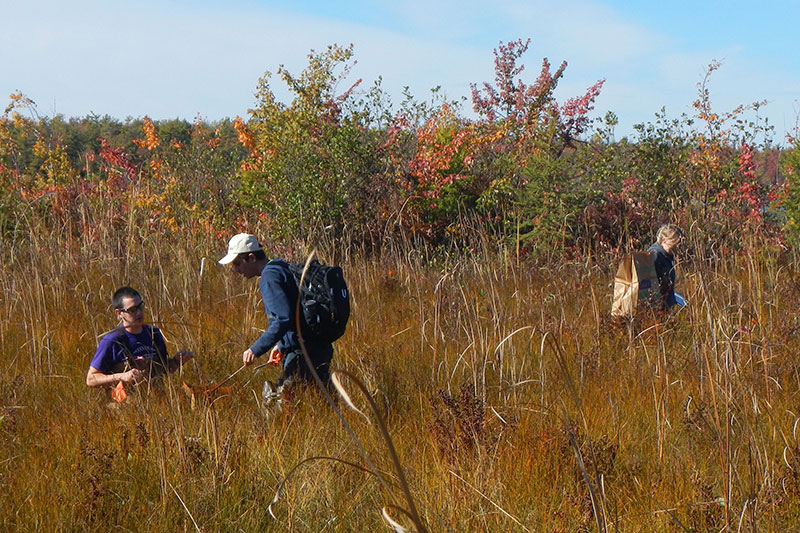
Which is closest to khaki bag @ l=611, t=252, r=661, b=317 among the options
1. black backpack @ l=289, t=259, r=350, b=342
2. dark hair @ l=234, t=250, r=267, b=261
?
black backpack @ l=289, t=259, r=350, b=342

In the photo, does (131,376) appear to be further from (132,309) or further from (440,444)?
(440,444)

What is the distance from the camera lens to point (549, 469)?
322 centimetres

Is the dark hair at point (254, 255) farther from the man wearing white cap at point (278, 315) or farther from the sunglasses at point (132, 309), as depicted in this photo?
the sunglasses at point (132, 309)

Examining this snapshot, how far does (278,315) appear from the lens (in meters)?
4.05

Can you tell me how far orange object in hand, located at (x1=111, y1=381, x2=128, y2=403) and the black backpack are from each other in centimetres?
93

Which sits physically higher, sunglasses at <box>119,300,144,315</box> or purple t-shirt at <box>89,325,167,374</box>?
sunglasses at <box>119,300,144,315</box>

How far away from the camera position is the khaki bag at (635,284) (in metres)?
5.61

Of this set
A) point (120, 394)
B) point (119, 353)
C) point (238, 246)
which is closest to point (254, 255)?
point (238, 246)

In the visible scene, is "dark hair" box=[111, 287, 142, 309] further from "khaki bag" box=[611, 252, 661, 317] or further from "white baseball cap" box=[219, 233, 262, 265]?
"khaki bag" box=[611, 252, 661, 317]

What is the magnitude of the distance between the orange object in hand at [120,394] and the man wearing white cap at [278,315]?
59 cm

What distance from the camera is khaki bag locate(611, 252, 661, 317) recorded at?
5.61 m

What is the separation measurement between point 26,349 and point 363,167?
550 cm

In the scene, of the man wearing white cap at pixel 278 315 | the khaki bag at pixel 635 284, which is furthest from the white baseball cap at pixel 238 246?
the khaki bag at pixel 635 284

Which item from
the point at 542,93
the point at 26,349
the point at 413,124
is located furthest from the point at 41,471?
the point at 542,93
